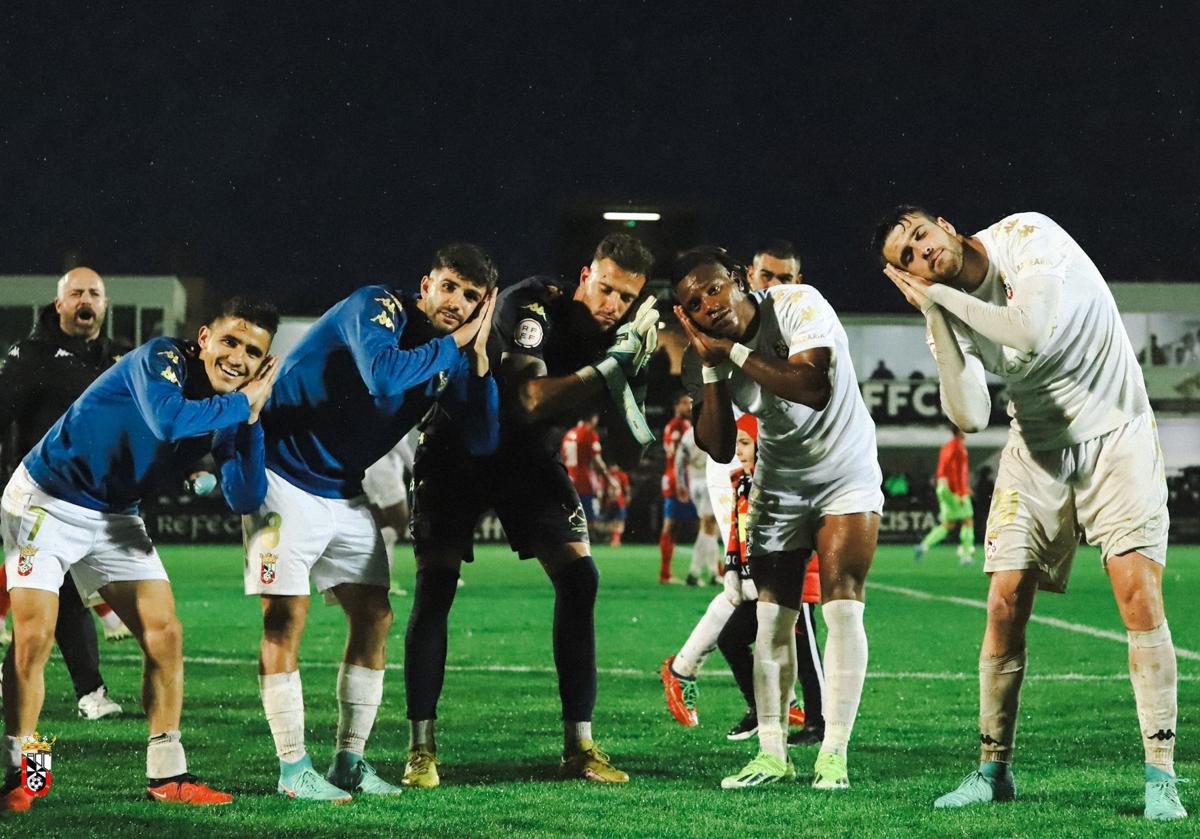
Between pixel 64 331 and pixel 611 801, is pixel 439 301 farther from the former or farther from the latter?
pixel 64 331

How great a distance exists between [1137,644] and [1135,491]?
21.7 inches

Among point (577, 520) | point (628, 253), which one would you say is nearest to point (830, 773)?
point (577, 520)

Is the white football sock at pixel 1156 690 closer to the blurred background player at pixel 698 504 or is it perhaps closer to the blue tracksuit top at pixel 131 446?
the blue tracksuit top at pixel 131 446

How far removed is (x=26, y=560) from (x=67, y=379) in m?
2.82

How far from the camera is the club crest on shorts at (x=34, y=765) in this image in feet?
17.9

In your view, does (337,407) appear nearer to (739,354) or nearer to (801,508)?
(739,354)

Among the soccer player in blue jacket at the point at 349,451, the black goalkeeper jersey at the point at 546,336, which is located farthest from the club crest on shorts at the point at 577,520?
the soccer player in blue jacket at the point at 349,451

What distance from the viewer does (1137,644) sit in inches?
209

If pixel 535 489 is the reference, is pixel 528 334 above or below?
above

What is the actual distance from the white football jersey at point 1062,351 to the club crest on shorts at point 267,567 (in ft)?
8.86

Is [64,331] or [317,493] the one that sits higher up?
[64,331]

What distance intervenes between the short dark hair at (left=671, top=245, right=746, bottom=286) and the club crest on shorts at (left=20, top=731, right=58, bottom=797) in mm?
2961

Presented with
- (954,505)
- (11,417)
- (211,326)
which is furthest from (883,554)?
(211,326)

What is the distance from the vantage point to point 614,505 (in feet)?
107
